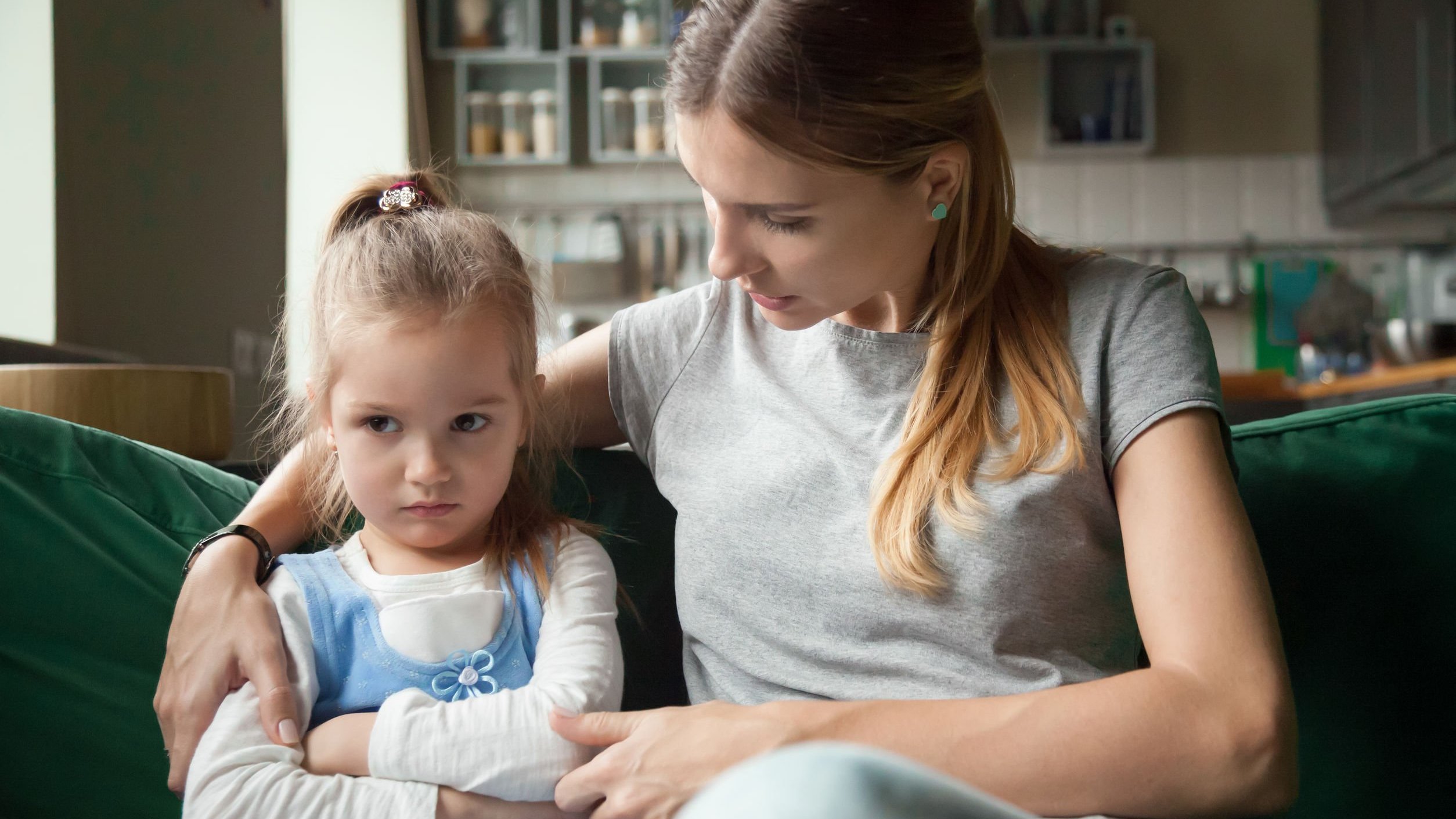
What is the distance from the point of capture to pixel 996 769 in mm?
787

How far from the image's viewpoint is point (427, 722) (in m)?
0.83

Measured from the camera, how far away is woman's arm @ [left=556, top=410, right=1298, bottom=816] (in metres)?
0.77

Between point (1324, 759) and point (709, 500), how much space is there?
65 cm

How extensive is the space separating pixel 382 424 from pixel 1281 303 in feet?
15.6

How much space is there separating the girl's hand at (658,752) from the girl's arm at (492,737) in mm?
17

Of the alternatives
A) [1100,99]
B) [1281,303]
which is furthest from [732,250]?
[1281,303]

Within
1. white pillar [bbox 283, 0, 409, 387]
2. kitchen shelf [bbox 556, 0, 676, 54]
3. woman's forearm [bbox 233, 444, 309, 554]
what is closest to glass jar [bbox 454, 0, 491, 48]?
kitchen shelf [bbox 556, 0, 676, 54]

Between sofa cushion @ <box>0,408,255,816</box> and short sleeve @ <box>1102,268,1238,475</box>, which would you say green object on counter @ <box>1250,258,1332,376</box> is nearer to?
short sleeve @ <box>1102,268,1238,475</box>

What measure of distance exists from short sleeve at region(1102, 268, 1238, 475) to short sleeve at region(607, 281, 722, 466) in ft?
1.35

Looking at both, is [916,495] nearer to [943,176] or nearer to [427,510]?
[943,176]

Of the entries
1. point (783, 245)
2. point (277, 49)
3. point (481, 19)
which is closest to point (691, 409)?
point (783, 245)

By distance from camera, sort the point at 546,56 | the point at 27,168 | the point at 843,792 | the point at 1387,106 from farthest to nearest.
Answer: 1. the point at 546,56
2. the point at 1387,106
3. the point at 27,168
4. the point at 843,792

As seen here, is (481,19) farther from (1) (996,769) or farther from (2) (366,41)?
(1) (996,769)

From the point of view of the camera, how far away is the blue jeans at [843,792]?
419mm
